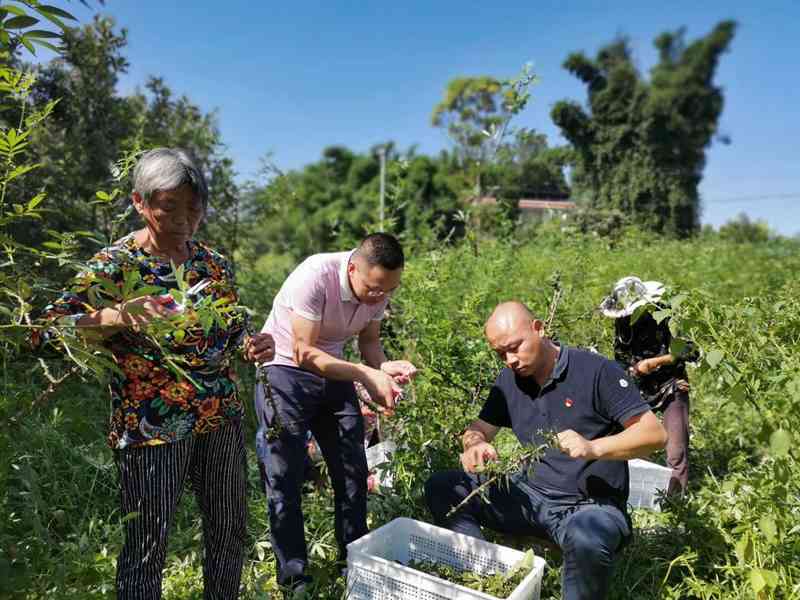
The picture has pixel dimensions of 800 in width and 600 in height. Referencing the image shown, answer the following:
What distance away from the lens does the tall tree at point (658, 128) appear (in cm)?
2246

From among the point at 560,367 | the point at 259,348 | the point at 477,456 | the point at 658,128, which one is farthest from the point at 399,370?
the point at 658,128

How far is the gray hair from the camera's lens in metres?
1.64

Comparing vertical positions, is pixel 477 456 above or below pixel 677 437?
above

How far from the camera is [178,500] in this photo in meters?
1.88

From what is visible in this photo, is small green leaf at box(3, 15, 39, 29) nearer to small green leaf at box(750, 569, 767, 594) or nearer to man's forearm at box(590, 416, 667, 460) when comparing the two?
man's forearm at box(590, 416, 667, 460)

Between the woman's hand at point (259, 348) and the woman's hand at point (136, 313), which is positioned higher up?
the woman's hand at point (136, 313)

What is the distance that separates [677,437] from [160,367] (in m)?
2.69

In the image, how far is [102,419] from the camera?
3762mm

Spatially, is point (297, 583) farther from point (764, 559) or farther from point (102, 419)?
point (102, 419)

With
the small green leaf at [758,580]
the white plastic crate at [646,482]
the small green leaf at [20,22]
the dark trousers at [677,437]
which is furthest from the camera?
the dark trousers at [677,437]

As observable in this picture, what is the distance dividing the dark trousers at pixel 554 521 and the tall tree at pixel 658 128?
20978 millimetres

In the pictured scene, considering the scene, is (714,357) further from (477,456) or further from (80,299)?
(80,299)

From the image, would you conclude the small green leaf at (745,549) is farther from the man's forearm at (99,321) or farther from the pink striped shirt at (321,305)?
the man's forearm at (99,321)

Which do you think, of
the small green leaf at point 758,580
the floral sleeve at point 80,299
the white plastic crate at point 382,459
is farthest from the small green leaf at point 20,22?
the small green leaf at point 758,580
